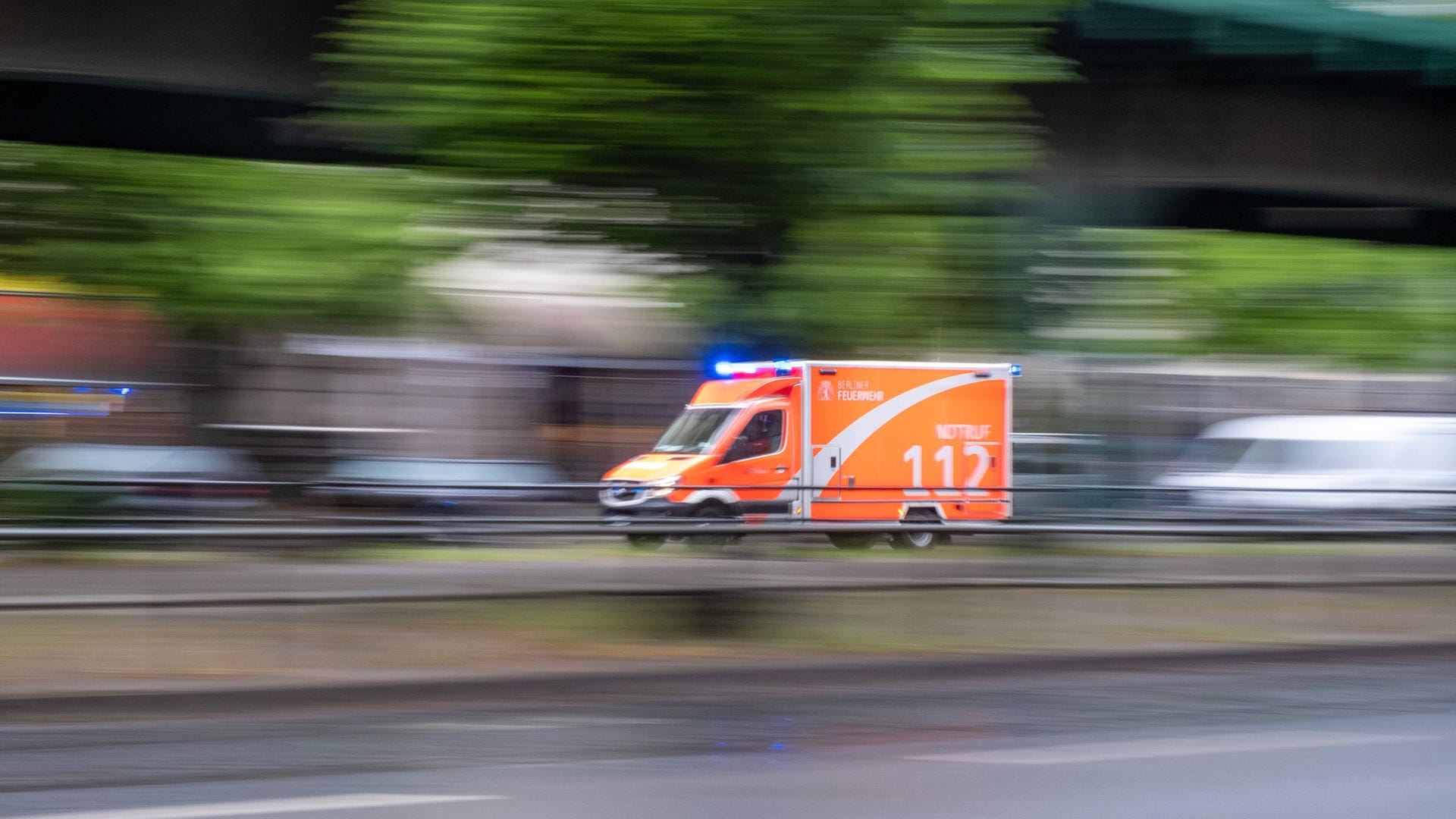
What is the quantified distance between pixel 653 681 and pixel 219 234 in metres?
6.87

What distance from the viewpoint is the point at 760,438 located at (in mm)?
19594

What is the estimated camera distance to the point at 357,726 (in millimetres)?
7367

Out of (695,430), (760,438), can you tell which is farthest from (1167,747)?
(695,430)

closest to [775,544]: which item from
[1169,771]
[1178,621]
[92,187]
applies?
[1178,621]

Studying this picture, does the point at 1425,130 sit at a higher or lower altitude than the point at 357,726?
higher

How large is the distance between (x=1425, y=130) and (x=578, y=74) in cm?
1003

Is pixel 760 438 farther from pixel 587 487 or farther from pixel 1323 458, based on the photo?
pixel 1323 458

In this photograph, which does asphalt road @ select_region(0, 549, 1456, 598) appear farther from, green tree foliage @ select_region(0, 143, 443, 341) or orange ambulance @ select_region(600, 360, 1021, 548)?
orange ambulance @ select_region(600, 360, 1021, 548)

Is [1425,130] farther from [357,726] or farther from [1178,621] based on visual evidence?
[357,726]

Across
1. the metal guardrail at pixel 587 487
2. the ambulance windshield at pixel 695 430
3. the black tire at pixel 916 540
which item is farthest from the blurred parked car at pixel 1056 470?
the black tire at pixel 916 540

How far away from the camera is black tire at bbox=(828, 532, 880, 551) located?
1058cm

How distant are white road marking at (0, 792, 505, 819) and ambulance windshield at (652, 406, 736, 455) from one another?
45.5 feet

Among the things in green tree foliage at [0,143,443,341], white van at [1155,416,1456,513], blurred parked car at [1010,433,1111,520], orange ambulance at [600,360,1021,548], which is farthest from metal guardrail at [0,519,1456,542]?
white van at [1155,416,1456,513]

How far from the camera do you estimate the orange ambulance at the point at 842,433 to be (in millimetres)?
19562
